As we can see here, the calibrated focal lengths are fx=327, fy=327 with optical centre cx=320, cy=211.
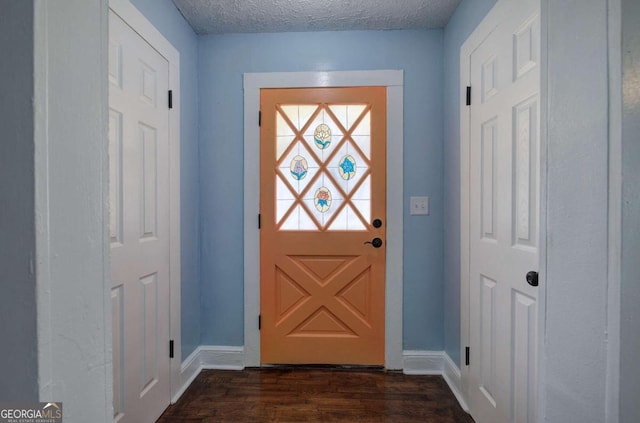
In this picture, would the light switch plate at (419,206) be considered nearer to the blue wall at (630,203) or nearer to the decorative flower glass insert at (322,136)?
the decorative flower glass insert at (322,136)

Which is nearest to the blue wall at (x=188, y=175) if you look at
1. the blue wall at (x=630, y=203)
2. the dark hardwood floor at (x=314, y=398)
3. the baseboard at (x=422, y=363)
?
the dark hardwood floor at (x=314, y=398)

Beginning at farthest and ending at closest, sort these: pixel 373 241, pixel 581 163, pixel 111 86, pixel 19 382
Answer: pixel 373 241 < pixel 111 86 < pixel 581 163 < pixel 19 382

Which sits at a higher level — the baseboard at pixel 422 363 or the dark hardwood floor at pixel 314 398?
the baseboard at pixel 422 363

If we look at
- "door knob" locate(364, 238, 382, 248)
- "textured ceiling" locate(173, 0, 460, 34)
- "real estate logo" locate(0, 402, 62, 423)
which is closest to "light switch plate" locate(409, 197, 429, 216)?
"door knob" locate(364, 238, 382, 248)

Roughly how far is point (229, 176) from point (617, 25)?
7.15ft

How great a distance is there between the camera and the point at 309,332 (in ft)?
7.94

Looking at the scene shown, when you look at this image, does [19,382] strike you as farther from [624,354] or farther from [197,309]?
[197,309]

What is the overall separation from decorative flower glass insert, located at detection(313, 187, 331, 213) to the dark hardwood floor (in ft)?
3.88

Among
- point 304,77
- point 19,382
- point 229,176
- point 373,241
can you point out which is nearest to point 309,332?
point 373,241

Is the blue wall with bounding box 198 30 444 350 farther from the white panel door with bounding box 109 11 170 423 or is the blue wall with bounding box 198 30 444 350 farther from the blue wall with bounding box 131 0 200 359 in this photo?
the white panel door with bounding box 109 11 170 423

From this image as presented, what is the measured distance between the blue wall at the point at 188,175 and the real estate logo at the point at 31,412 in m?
1.68

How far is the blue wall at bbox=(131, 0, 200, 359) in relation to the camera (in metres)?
2.15

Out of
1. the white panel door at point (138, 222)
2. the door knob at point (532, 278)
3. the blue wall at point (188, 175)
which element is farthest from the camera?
the blue wall at point (188, 175)

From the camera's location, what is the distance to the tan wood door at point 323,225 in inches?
93.7
